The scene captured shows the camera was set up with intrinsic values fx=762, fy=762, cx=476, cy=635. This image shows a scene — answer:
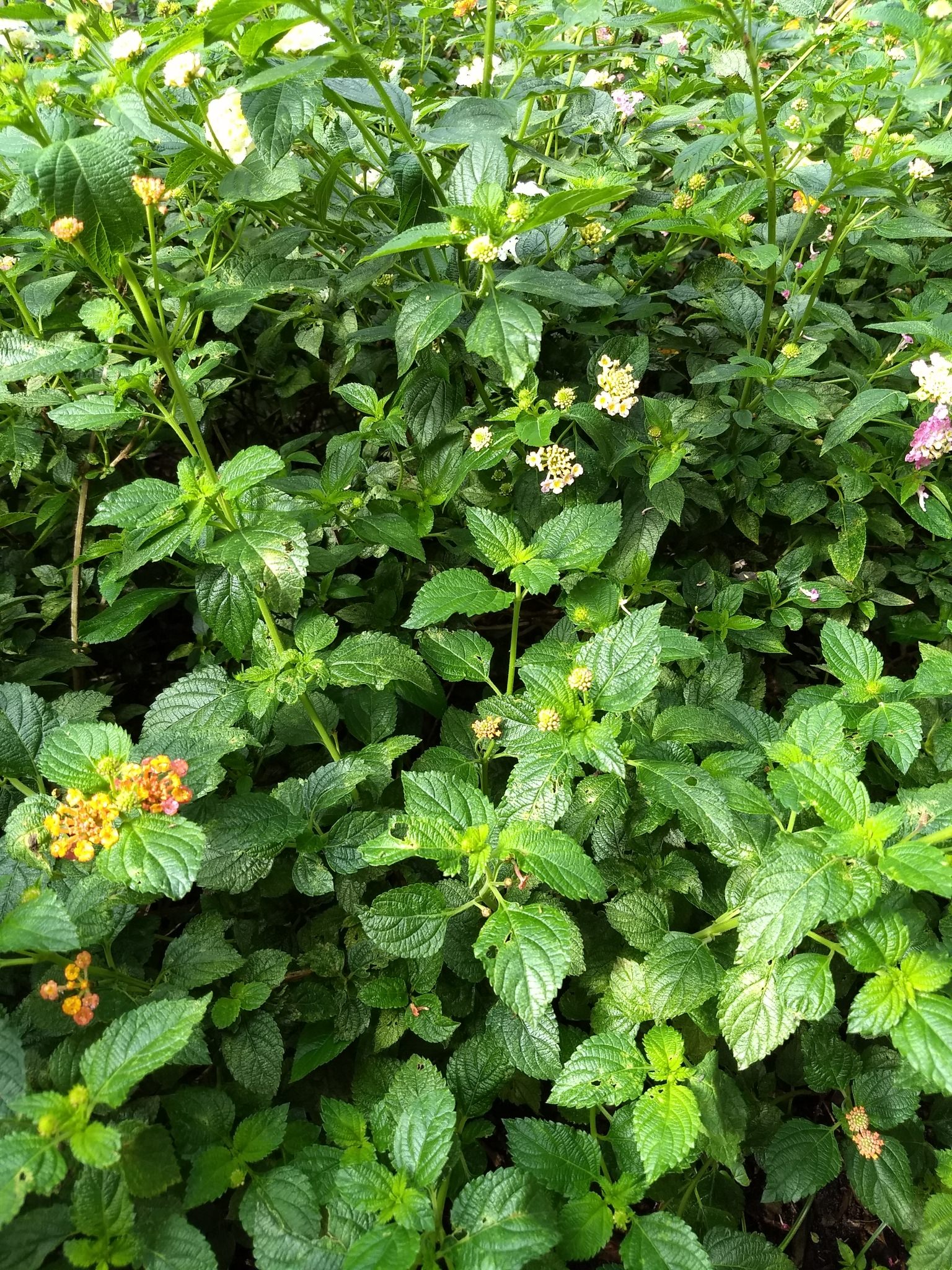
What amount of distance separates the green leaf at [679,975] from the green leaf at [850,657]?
0.59 m

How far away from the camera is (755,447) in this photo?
1.94m

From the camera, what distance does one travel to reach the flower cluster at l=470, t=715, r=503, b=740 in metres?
1.38

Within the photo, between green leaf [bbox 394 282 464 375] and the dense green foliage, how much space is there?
12 millimetres

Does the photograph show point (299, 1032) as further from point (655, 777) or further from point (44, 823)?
point (655, 777)

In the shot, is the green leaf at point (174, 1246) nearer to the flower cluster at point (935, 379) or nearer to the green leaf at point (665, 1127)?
the green leaf at point (665, 1127)

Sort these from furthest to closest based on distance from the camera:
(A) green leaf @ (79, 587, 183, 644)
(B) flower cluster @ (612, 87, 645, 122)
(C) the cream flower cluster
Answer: (B) flower cluster @ (612, 87, 645, 122), (A) green leaf @ (79, 587, 183, 644), (C) the cream flower cluster

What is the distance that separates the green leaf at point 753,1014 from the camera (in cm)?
106

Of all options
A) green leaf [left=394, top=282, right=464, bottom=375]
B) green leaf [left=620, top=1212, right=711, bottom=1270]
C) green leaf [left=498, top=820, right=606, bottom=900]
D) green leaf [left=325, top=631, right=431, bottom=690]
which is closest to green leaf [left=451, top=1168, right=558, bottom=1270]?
green leaf [left=620, top=1212, right=711, bottom=1270]

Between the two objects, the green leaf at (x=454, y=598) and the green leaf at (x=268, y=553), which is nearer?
the green leaf at (x=268, y=553)

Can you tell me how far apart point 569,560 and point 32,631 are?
1288mm

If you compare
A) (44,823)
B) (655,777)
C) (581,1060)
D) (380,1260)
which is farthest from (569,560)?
(380,1260)

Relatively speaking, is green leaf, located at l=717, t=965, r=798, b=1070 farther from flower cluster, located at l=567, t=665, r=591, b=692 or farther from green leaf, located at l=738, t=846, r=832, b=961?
flower cluster, located at l=567, t=665, r=591, b=692

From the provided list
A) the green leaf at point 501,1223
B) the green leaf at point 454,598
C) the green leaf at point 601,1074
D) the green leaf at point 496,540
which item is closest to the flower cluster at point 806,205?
the green leaf at point 496,540

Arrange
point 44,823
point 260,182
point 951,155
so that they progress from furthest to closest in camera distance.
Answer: point 951,155 < point 260,182 < point 44,823
